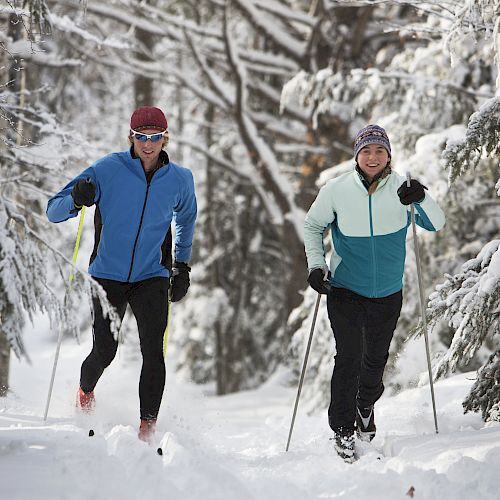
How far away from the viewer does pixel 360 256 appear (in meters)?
4.72

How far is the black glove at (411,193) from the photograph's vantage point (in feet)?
14.7

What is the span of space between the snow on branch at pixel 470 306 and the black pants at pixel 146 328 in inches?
65.7

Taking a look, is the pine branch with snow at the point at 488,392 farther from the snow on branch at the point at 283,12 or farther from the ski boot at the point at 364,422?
the snow on branch at the point at 283,12

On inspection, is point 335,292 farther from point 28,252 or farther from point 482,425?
point 28,252

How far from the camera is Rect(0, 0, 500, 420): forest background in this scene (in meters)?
4.78

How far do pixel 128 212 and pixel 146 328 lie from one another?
27.9 inches

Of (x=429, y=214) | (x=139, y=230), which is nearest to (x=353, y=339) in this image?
(x=429, y=214)

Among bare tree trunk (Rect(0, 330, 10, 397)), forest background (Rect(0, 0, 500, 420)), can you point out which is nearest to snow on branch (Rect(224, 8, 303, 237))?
forest background (Rect(0, 0, 500, 420))

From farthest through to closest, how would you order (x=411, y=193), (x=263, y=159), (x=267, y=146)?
(x=267, y=146) < (x=263, y=159) < (x=411, y=193)

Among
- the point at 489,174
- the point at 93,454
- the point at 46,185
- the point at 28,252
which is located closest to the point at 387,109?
the point at 489,174

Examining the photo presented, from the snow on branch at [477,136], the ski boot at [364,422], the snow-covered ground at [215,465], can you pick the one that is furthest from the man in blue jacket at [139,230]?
the snow on branch at [477,136]

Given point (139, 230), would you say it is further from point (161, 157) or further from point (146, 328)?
point (146, 328)

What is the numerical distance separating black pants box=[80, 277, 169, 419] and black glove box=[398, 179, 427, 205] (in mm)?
1531

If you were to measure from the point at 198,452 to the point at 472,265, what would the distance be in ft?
6.77
